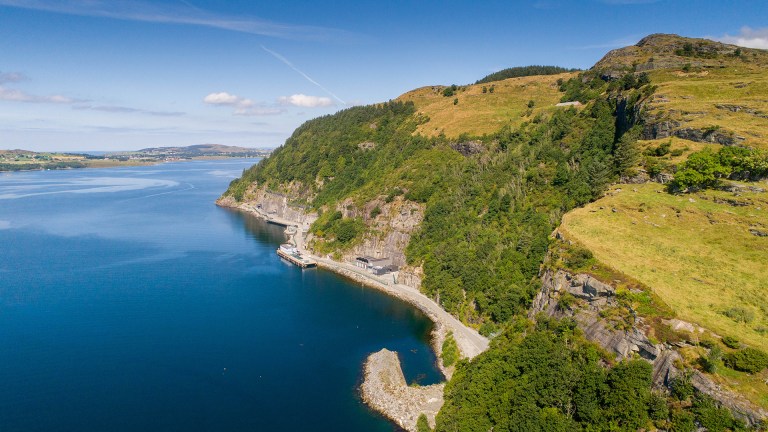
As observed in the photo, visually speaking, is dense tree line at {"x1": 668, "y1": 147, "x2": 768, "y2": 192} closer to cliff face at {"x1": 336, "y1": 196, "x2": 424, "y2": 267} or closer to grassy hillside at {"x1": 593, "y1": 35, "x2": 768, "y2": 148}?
grassy hillside at {"x1": 593, "y1": 35, "x2": 768, "y2": 148}

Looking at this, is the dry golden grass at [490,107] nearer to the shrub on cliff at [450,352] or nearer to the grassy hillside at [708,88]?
the grassy hillside at [708,88]

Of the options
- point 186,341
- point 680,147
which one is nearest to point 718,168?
point 680,147

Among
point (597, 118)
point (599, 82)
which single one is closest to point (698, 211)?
point (597, 118)

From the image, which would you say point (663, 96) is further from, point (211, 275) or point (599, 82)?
point (211, 275)

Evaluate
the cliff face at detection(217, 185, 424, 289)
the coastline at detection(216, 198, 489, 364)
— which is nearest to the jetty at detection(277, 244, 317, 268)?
the coastline at detection(216, 198, 489, 364)

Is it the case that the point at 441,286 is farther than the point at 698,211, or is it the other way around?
the point at 441,286

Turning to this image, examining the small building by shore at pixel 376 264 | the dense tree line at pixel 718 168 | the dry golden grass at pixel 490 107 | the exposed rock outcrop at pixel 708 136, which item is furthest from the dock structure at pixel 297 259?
the exposed rock outcrop at pixel 708 136

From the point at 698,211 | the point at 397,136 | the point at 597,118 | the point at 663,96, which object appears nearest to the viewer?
the point at 698,211

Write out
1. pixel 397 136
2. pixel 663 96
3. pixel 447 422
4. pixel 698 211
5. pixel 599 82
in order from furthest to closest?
pixel 397 136
pixel 599 82
pixel 663 96
pixel 698 211
pixel 447 422
